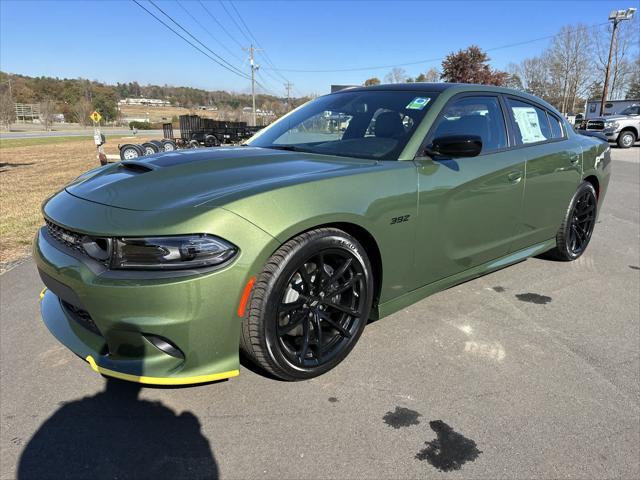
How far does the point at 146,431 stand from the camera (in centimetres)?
214

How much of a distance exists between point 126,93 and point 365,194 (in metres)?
154

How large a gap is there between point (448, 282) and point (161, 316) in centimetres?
196

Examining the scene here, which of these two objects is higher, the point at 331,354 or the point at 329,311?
the point at 329,311

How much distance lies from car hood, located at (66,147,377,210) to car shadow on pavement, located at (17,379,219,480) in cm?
103

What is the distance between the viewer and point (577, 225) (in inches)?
181

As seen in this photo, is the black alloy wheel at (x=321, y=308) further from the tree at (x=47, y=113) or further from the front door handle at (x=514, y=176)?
the tree at (x=47, y=113)

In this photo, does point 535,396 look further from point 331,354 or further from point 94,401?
point 94,401

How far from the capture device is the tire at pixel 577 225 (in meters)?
4.30

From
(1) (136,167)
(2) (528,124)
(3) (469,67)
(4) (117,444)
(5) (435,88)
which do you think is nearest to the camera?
(4) (117,444)

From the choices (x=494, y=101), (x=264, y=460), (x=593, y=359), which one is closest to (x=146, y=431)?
(x=264, y=460)

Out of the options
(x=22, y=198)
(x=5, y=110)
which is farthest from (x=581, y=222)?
(x=5, y=110)

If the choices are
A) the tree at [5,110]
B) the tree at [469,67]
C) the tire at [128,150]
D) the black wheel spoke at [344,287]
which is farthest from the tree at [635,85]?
the tree at [5,110]

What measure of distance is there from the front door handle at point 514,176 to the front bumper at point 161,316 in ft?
6.99

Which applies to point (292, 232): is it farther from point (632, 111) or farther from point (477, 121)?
point (632, 111)
